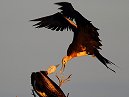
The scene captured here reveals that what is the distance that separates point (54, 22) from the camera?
19.8 feet

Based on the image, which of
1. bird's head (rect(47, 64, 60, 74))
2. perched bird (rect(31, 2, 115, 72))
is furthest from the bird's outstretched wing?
bird's head (rect(47, 64, 60, 74))

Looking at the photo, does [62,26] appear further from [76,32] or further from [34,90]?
[34,90]

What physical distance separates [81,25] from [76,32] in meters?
0.21

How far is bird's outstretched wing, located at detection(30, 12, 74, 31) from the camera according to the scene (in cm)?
580

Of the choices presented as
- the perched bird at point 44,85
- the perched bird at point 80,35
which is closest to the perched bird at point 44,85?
the perched bird at point 44,85

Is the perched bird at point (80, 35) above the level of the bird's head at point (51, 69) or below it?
above

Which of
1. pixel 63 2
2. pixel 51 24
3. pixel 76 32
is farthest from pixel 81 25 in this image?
pixel 51 24

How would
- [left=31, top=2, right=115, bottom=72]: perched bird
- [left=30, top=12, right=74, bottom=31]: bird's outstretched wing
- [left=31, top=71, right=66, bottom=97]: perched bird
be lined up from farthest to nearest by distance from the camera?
[left=30, top=12, right=74, bottom=31]: bird's outstretched wing
[left=31, top=2, right=115, bottom=72]: perched bird
[left=31, top=71, right=66, bottom=97]: perched bird

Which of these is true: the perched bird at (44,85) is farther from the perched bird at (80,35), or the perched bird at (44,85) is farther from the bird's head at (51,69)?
the perched bird at (80,35)

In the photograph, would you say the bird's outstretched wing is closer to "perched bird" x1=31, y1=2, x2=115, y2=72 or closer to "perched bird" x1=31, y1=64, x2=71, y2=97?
"perched bird" x1=31, y1=2, x2=115, y2=72

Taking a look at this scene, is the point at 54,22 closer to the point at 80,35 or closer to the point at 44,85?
the point at 80,35

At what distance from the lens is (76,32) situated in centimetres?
538

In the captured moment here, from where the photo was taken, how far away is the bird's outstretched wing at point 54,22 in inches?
228

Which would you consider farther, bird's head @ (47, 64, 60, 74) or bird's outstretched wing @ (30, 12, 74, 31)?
bird's outstretched wing @ (30, 12, 74, 31)
